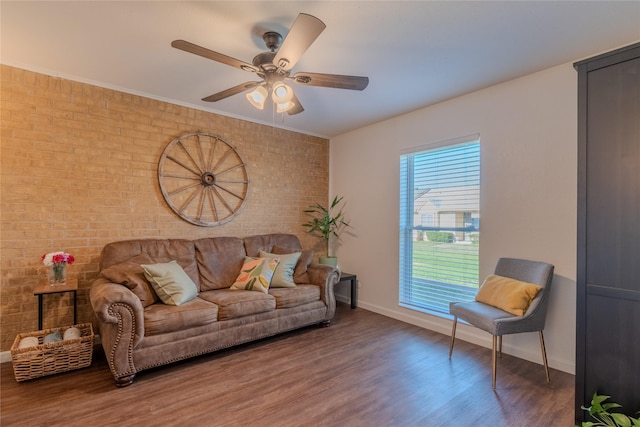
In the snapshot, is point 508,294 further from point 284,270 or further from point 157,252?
point 157,252

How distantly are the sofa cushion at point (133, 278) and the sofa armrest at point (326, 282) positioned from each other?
1.66 meters

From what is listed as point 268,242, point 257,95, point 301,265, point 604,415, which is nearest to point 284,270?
point 301,265

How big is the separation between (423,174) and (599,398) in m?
2.54

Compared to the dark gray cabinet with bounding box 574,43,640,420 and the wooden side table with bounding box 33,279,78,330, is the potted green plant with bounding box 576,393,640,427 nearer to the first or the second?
the dark gray cabinet with bounding box 574,43,640,420

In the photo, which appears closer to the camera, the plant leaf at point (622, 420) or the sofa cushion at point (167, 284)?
the plant leaf at point (622, 420)

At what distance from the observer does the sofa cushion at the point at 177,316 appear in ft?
7.88

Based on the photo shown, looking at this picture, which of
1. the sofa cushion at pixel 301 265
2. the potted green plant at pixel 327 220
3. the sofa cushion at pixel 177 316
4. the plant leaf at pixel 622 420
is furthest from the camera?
the potted green plant at pixel 327 220

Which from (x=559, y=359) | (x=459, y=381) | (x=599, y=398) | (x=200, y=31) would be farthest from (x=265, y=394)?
(x=200, y=31)

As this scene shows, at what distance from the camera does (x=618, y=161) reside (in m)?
1.69

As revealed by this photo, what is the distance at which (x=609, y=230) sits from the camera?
1715 millimetres

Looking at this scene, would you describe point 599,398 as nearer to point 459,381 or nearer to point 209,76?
point 459,381

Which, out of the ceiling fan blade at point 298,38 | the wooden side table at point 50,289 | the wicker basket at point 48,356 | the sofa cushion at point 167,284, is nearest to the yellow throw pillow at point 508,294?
the ceiling fan blade at point 298,38

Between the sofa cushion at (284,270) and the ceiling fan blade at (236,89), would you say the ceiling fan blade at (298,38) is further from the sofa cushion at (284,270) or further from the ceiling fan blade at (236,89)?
the sofa cushion at (284,270)

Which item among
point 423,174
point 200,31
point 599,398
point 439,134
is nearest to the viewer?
point 599,398
